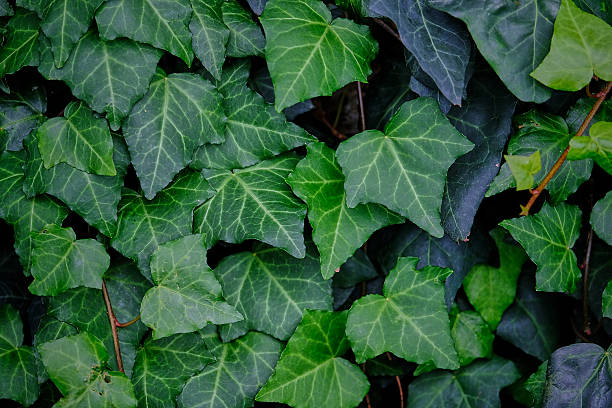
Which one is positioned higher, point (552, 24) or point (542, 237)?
point (552, 24)

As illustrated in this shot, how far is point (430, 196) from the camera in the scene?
99 cm

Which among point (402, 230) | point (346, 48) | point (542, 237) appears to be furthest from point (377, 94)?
point (542, 237)

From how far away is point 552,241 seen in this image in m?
1.09

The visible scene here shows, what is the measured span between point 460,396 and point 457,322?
6.6 inches

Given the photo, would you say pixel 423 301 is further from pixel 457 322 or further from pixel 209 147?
pixel 209 147

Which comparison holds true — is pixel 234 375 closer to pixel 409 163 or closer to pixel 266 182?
pixel 266 182

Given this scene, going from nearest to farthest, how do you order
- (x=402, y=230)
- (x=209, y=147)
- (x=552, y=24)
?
(x=552, y=24)
(x=209, y=147)
(x=402, y=230)

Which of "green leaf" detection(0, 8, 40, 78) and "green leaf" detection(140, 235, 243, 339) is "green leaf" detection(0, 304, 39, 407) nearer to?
"green leaf" detection(140, 235, 243, 339)

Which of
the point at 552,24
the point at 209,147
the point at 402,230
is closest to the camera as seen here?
the point at 552,24

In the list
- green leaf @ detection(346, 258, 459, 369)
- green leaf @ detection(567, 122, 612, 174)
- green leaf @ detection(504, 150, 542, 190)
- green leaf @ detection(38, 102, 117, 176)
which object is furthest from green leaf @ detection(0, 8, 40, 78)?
green leaf @ detection(567, 122, 612, 174)

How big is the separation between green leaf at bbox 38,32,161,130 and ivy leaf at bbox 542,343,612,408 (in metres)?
0.98

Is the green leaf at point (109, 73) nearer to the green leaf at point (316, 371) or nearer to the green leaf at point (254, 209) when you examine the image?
the green leaf at point (254, 209)

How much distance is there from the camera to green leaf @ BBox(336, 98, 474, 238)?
0.99 meters

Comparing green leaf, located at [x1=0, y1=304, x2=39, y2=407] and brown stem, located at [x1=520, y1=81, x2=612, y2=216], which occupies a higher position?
brown stem, located at [x1=520, y1=81, x2=612, y2=216]
